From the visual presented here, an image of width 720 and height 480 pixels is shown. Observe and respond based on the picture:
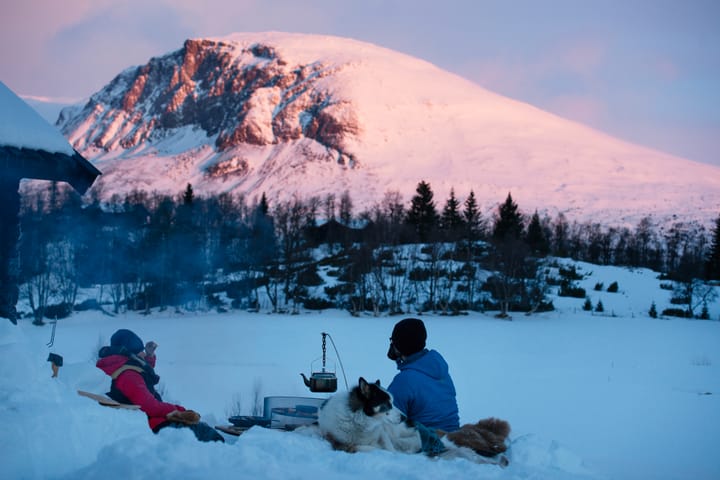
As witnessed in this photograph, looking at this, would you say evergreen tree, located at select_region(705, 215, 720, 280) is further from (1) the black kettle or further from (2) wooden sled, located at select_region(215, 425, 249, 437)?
(2) wooden sled, located at select_region(215, 425, 249, 437)

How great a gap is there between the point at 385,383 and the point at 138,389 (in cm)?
829

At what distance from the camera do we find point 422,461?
124 inches

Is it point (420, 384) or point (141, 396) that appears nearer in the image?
point (420, 384)

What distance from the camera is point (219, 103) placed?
4860 inches

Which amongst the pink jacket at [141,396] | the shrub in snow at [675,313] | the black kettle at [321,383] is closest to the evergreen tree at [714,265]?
the shrub in snow at [675,313]

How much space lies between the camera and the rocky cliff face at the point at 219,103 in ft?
332

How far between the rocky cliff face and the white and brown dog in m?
85.4

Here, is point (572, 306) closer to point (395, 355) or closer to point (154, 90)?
point (395, 355)

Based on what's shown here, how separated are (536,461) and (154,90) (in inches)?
6137

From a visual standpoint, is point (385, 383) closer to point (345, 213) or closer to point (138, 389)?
point (138, 389)

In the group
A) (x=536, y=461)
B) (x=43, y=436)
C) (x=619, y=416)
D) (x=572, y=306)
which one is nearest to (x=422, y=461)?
(x=536, y=461)

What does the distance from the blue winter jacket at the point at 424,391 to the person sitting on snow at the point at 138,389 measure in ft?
4.37

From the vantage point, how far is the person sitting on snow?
400cm

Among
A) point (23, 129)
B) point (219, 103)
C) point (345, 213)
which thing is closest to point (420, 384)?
point (23, 129)
